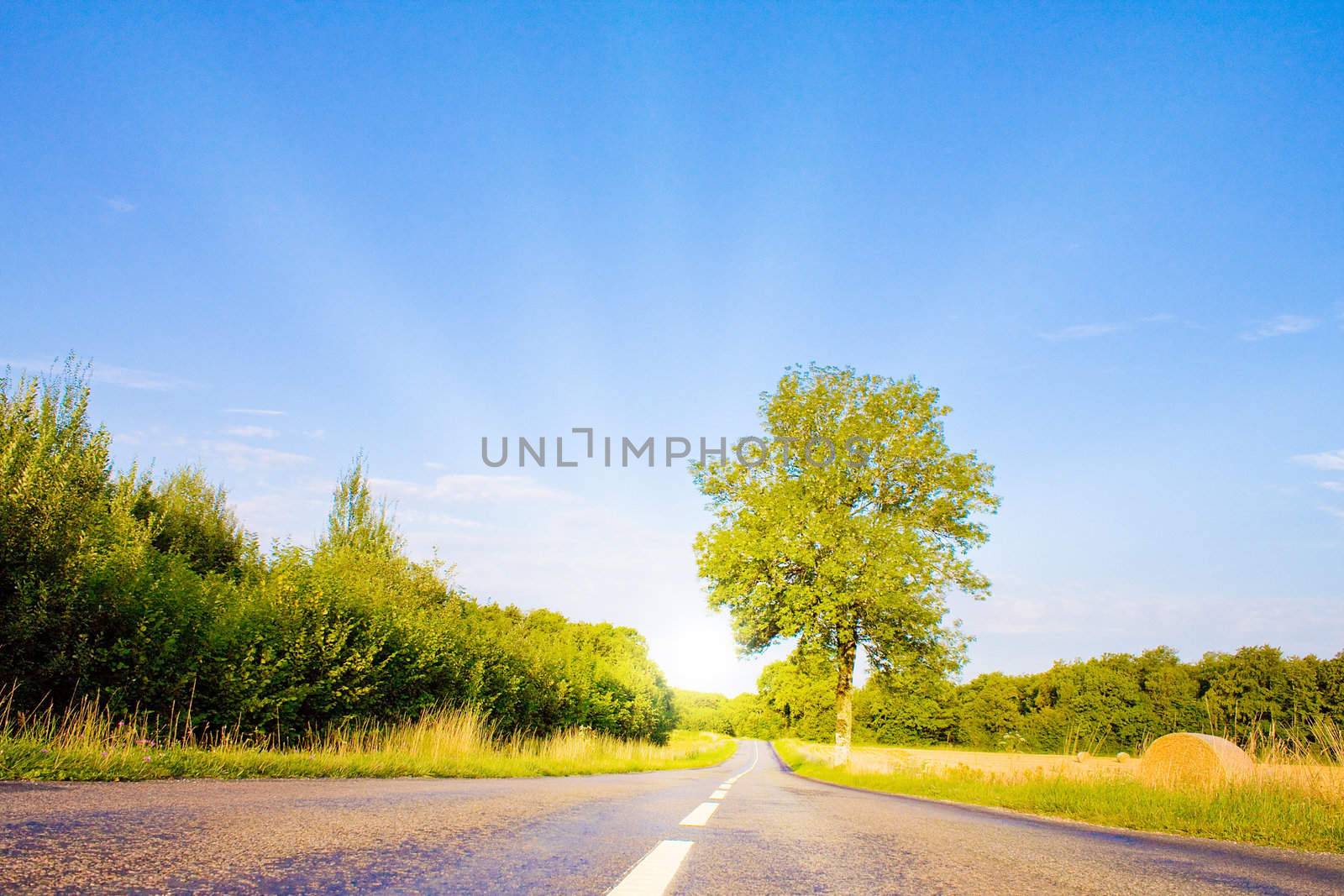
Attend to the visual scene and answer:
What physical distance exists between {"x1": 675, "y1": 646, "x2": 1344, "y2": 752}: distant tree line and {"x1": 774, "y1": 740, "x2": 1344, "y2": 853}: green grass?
11.8 m

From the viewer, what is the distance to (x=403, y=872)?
8.37 feet

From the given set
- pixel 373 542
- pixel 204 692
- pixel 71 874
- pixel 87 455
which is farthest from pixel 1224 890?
pixel 373 542

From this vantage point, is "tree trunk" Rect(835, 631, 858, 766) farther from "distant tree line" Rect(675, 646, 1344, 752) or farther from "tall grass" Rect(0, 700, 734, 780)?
"tall grass" Rect(0, 700, 734, 780)

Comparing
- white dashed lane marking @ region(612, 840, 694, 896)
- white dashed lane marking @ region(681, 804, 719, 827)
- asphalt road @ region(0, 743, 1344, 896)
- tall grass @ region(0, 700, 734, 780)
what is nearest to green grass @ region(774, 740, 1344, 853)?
asphalt road @ region(0, 743, 1344, 896)

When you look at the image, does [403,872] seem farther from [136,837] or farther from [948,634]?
[948,634]

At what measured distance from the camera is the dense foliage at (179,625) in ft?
31.8

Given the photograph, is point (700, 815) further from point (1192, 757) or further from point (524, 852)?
point (1192, 757)

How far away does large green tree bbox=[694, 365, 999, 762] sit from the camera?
20.9m

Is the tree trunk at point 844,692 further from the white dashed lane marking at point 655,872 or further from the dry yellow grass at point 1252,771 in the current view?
the white dashed lane marking at point 655,872

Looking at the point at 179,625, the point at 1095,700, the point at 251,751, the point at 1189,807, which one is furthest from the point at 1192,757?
the point at 1095,700

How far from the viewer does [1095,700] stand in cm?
4666

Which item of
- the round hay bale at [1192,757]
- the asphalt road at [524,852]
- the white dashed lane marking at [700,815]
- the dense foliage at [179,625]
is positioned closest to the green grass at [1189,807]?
the asphalt road at [524,852]

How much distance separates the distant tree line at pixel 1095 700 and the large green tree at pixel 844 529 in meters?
1.52

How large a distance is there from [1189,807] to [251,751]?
34.8 feet
